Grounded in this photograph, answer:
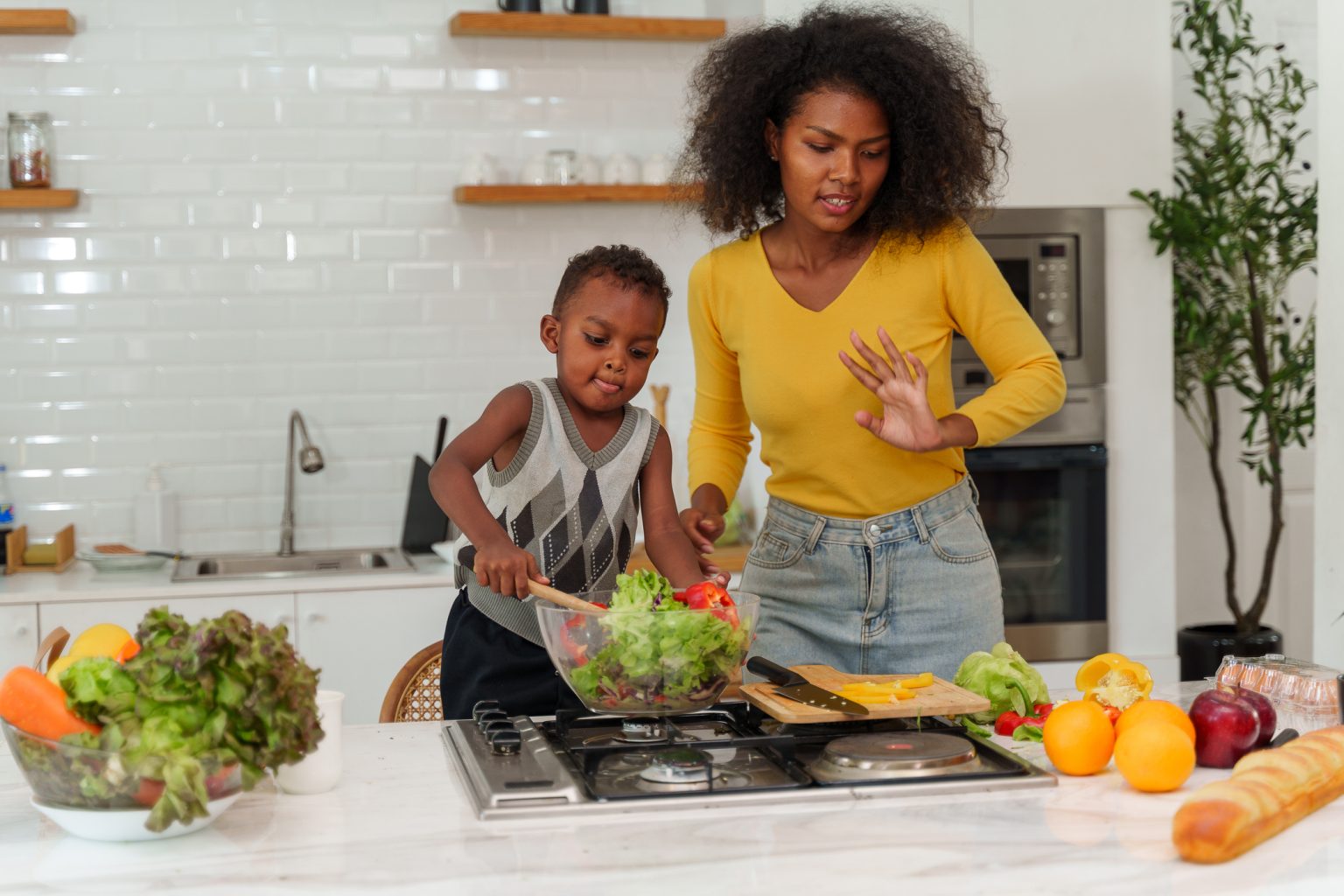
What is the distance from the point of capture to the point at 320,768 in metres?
1.48

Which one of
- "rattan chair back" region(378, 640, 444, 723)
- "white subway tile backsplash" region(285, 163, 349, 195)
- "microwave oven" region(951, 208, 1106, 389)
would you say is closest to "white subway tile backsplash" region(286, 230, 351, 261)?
"white subway tile backsplash" region(285, 163, 349, 195)

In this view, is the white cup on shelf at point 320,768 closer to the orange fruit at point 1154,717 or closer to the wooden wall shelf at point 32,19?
the orange fruit at point 1154,717

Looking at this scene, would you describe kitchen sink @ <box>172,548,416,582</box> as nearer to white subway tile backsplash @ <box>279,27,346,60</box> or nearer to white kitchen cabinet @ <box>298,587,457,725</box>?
white kitchen cabinet @ <box>298,587,457,725</box>

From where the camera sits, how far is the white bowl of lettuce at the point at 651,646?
5.06 feet

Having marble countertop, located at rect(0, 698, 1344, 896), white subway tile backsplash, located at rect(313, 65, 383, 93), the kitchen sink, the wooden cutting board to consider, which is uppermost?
white subway tile backsplash, located at rect(313, 65, 383, 93)

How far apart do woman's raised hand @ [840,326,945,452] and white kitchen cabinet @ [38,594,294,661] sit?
5.86ft

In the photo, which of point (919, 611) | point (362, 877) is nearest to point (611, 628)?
point (362, 877)

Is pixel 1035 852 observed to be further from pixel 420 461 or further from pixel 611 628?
pixel 420 461

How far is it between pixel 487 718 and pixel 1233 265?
8.84 feet

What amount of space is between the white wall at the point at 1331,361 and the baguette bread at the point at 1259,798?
1429 millimetres

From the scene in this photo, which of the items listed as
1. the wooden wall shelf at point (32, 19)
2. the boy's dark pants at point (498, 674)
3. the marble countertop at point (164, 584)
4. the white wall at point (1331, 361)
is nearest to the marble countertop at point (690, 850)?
the boy's dark pants at point (498, 674)

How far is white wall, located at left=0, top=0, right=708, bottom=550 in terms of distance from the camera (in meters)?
3.79

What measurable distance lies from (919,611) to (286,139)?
8.01 ft

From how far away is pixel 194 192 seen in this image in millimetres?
3838
